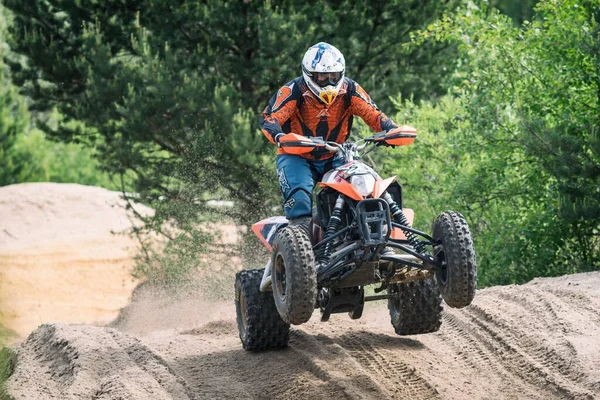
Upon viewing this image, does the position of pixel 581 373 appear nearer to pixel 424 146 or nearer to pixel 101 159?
pixel 424 146

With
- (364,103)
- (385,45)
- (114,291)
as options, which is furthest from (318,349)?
(114,291)

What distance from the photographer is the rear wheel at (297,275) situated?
6.27 meters

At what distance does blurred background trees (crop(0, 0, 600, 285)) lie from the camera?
36.9ft

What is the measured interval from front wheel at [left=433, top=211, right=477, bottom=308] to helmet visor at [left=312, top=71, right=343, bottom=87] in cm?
156

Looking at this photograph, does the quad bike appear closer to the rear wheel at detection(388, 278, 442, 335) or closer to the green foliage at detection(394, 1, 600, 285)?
the rear wheel at detection(388, 278, 442, 335)

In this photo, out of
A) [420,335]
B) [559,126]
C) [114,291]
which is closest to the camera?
[420,335]

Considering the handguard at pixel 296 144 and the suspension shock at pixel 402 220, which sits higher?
the handguard at pixel 296 144

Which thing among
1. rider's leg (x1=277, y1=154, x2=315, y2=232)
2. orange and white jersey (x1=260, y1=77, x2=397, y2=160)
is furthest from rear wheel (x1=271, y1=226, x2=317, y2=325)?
orange and white jersey (x1=260, y1=77, x2=397, y2=160)

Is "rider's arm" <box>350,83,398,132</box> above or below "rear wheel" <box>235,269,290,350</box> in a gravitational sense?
above

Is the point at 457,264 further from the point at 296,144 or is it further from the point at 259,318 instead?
the point at 259,318

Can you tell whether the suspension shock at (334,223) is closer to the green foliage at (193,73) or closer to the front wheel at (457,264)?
the front wheel at (457,264)

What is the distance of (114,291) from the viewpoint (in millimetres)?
19531

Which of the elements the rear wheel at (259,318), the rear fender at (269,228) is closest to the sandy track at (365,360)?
the rear wheel at (259,318)

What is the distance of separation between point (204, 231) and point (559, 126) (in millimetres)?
6686
